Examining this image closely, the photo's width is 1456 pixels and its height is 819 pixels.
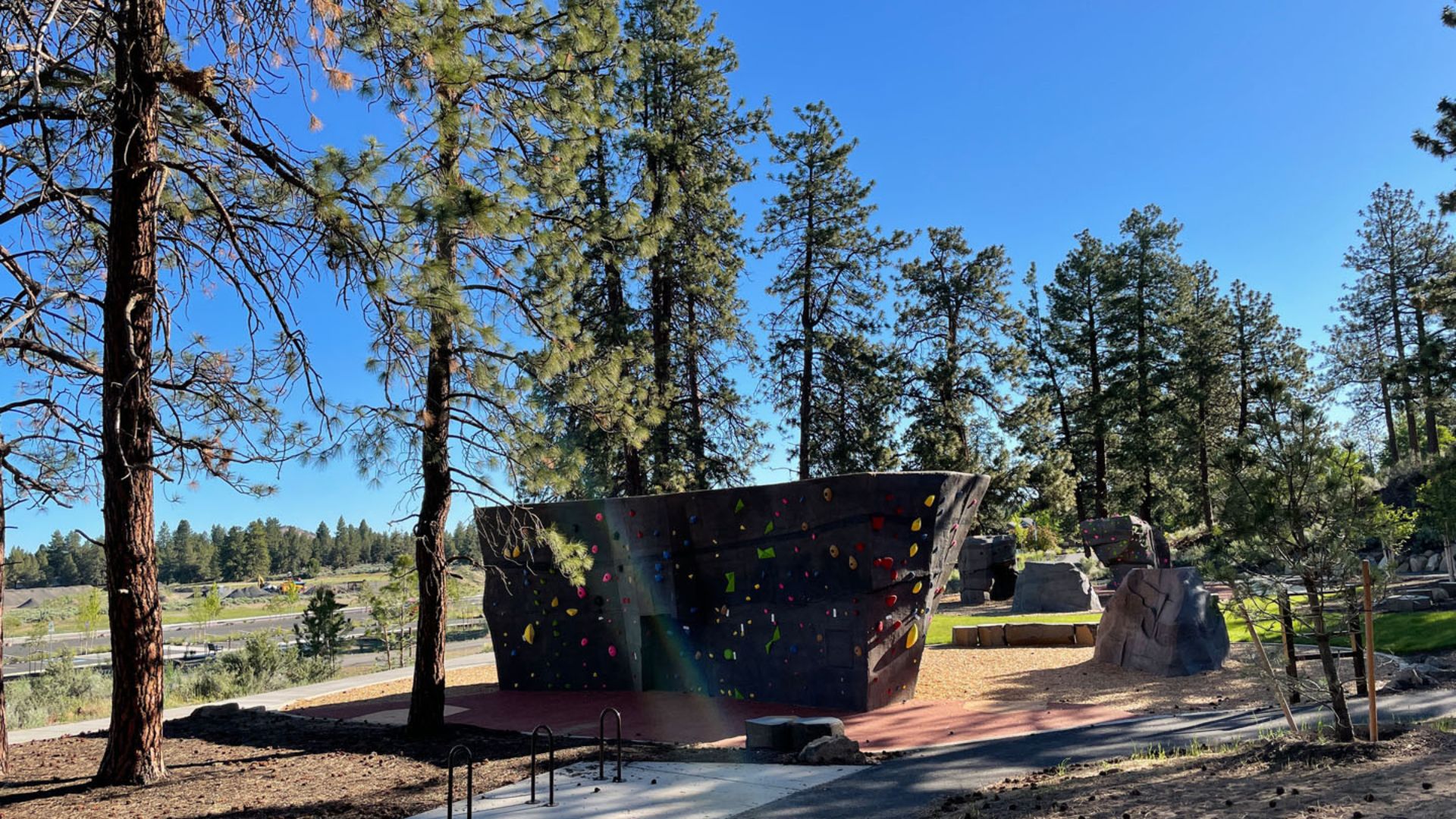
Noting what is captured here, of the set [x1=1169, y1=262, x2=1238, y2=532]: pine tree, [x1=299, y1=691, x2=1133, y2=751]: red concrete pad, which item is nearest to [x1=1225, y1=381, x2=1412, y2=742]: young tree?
[x1=299, y1=691, x2=1133, y2=751]: red concrete pad

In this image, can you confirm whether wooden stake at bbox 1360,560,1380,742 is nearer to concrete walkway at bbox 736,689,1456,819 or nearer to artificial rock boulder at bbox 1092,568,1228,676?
concrete walkway at bbox 736,689,1456,819

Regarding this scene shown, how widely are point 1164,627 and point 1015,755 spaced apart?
250 inches

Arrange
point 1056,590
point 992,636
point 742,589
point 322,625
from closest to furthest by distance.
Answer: point 742,589, point 992,636, point 1056,590, point 322,625

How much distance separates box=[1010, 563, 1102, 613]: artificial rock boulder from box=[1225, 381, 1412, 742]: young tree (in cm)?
1630

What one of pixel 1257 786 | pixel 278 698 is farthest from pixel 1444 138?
pixel 278 698

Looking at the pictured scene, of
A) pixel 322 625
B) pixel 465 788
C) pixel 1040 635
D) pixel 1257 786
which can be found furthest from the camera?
pixel 322 625

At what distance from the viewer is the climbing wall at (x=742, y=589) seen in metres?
11.2

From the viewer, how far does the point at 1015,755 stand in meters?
8.19

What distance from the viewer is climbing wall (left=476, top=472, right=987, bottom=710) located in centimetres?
1116

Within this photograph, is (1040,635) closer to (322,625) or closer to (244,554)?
(322,625)

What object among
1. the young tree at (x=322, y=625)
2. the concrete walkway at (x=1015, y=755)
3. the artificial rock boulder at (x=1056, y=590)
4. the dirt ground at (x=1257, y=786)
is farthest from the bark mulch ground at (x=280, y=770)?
the artificial rock boulder at (x=1056, y=590)

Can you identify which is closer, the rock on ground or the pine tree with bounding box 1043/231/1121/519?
the rock on ground

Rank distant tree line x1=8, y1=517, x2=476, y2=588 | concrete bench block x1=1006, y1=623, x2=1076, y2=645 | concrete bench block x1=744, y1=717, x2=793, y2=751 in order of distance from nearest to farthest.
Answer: concrete bench block x1=744, y1=717, x2=793, y2=751, concrete bench block x1=1006, y1=623, x2=1076, y2=645, distant tree line x1=8, y1=517, x2=476, y2=588

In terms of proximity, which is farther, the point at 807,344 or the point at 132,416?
the point at 807,344
